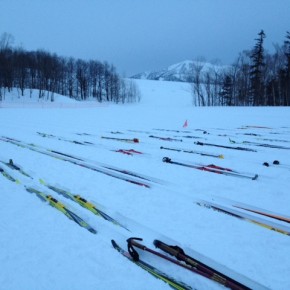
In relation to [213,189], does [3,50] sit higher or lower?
→ higher

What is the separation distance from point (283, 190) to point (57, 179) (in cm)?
502

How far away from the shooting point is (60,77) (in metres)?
68.8

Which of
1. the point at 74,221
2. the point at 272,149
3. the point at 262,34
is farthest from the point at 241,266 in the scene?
the point at 262,34

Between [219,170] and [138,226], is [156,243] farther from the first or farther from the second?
[219,170]

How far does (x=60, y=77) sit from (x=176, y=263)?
232 feet

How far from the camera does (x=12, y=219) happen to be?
4.68 metres

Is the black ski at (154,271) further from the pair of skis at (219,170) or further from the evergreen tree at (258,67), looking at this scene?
the evergreen tree at (258,67)

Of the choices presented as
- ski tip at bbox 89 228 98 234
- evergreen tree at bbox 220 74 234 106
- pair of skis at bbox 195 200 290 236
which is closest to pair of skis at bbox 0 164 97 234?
ski tip at bbox 89 228 98 234

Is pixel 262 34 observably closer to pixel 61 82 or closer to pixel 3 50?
pixel 61 82

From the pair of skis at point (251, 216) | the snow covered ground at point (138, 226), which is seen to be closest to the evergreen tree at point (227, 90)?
the snow covered ground at point (138, 226)

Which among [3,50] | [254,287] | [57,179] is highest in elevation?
[3,50]

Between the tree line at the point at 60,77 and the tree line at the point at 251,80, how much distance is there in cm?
2483

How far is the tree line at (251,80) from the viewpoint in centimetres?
4216

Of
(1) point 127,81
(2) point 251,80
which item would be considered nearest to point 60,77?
(1) point 127,81
